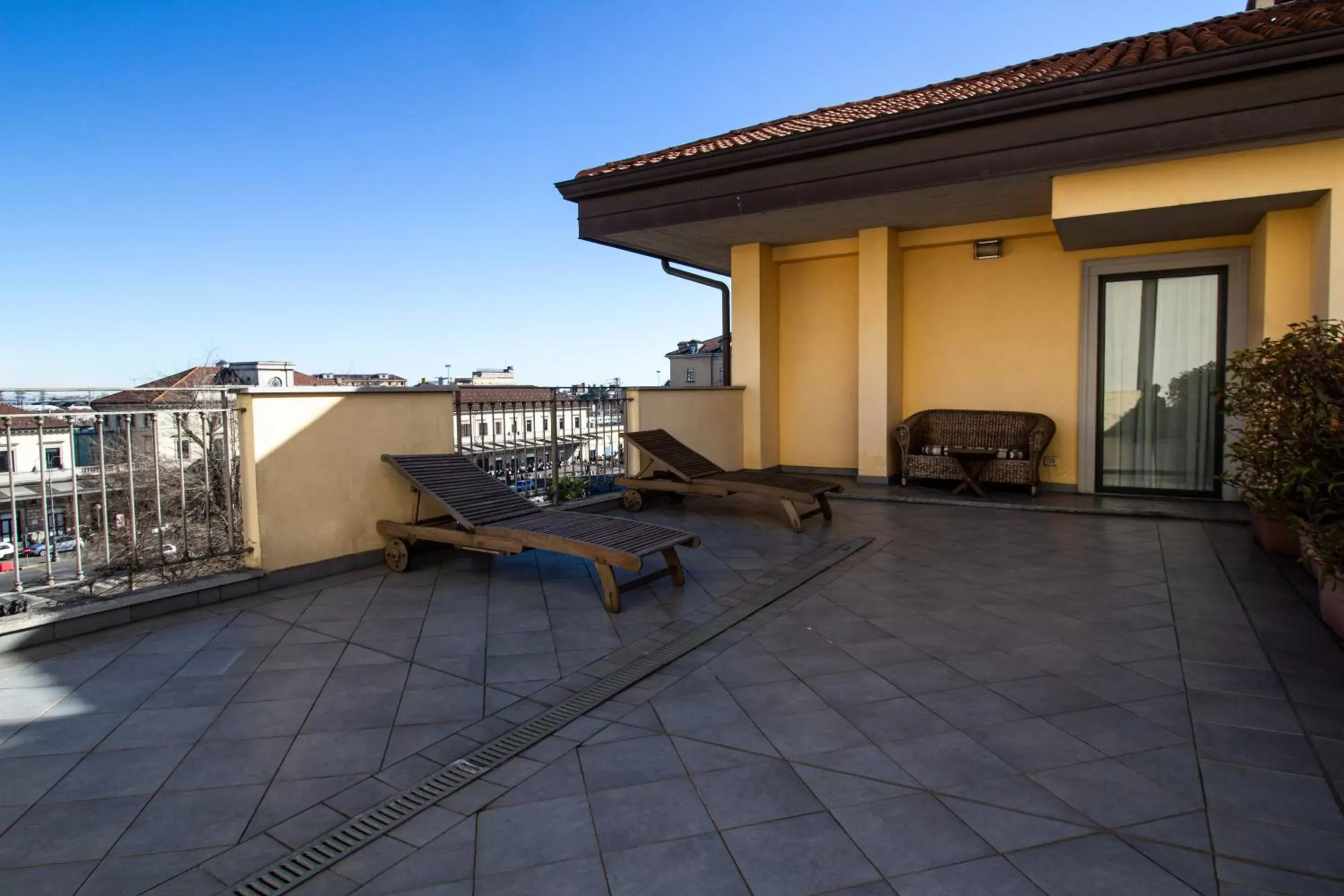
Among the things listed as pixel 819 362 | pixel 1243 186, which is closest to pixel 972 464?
pixel 819 362

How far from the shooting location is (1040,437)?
8.52 metres

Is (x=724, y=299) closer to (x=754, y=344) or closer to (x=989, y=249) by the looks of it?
(x=754, y=344)

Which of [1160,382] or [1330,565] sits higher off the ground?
[1160,382]

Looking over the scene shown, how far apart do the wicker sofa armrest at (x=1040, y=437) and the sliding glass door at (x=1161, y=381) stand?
62 cm

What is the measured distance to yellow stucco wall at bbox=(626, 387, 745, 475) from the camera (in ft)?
27.8

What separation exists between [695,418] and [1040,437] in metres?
3.94

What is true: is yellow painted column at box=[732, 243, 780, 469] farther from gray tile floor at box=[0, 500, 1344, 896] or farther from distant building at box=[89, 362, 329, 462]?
distant building at box=[89, 362, 329, 462]

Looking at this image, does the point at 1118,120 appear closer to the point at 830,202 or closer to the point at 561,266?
the point at 830,202

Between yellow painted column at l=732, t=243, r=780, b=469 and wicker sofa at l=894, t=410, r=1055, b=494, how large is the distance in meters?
1.81

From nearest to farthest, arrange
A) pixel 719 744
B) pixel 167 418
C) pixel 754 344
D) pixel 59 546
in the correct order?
pixel 719 744, pixel 59 546, pixel 167 418, pixel 754 344

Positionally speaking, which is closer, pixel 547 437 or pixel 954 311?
pixel 547 437

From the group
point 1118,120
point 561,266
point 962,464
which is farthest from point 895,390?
point 561,266

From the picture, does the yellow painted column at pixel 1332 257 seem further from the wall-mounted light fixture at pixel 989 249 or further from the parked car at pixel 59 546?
the parked car at pixel 59 546

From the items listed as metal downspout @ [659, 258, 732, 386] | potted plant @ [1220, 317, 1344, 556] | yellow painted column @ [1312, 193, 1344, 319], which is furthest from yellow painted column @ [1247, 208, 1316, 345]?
metal downspout @ [659, 258, 732, 386]
